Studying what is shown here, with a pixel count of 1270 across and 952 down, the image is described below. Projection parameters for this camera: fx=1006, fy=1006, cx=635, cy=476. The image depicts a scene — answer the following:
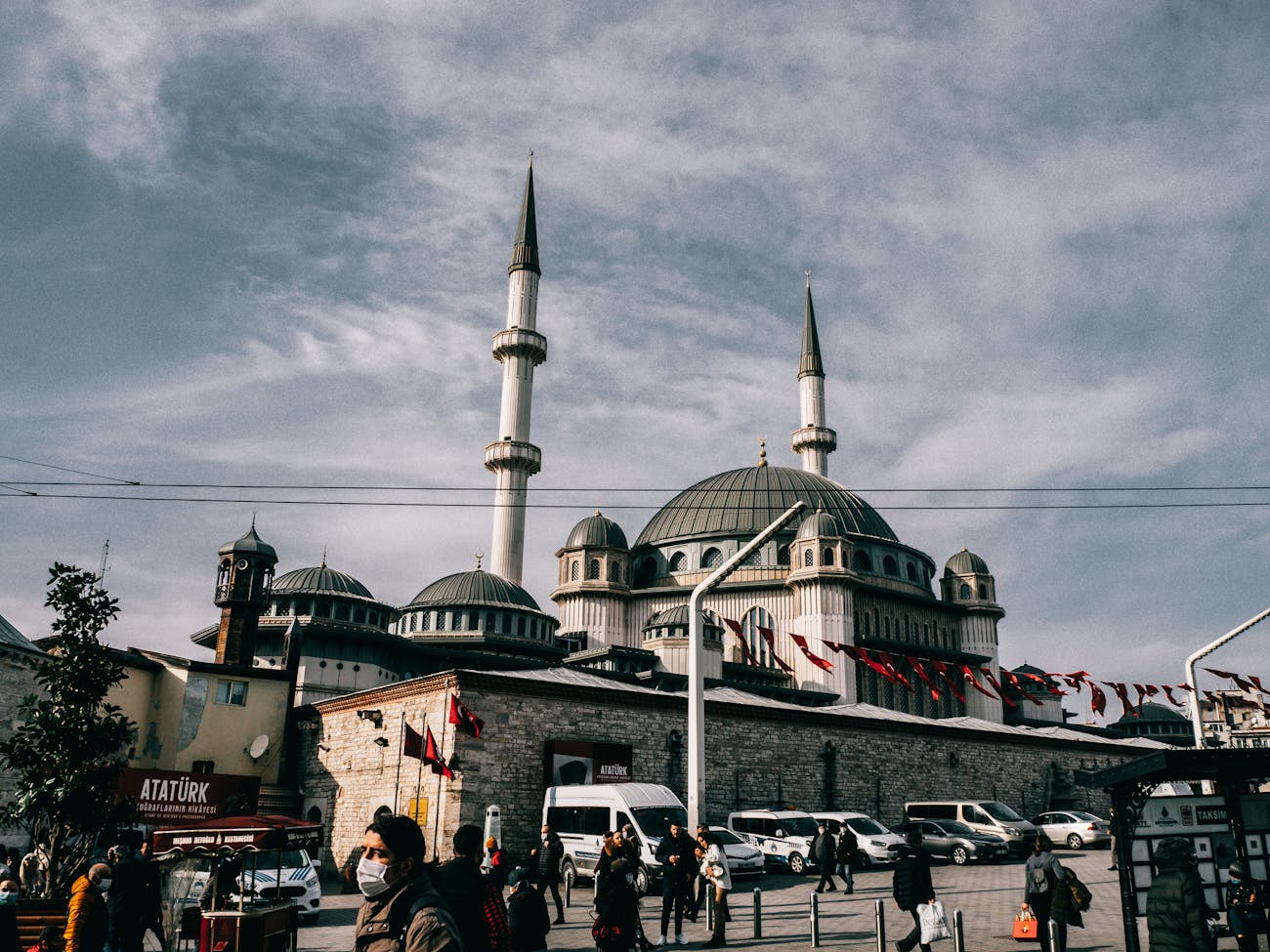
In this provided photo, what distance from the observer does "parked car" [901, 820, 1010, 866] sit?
25188 millimetres

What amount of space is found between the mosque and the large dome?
130mm

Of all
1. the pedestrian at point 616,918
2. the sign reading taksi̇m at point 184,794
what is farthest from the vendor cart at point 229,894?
the sign reading taksi̇m at point 184,794

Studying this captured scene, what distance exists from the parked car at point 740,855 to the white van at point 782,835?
4.14ft

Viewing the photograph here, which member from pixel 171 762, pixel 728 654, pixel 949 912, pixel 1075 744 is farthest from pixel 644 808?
pixel 728 654

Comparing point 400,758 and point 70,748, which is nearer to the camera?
point 70,748

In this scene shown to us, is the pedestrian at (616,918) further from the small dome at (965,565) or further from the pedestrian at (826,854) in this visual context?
the small dome at (965,565)

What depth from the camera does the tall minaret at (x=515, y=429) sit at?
5447cm

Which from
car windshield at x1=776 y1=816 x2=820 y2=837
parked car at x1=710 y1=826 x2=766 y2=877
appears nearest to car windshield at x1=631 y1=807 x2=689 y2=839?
parked car at x1=710 y1=826 x2=766 y2=877

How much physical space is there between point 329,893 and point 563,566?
114 feet

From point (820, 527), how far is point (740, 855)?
33.7m

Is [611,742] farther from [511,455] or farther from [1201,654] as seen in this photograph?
[511,455]

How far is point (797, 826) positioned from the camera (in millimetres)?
24219

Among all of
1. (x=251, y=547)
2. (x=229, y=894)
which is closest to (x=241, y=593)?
(x=251, y=547)

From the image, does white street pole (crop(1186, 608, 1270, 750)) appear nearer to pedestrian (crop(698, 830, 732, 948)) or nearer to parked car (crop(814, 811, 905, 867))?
parked car (crop(814, 811, 905, 867))
